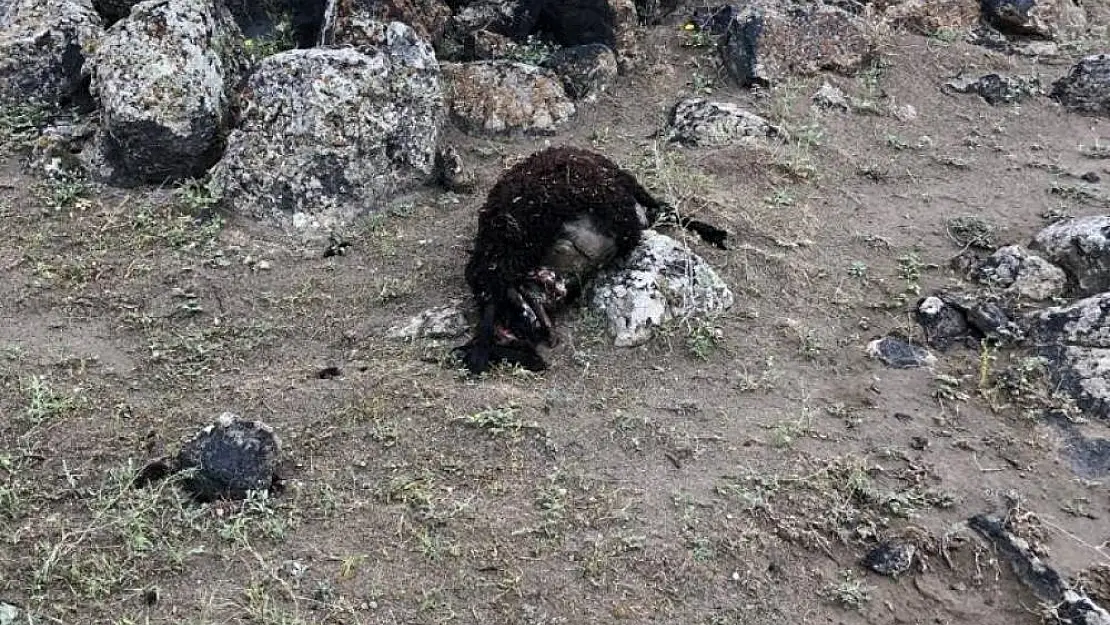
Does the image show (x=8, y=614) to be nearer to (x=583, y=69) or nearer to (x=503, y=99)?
(x=503, y=99)

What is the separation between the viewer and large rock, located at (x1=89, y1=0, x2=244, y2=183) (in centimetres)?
557

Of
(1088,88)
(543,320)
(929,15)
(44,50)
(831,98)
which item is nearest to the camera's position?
(543,320)

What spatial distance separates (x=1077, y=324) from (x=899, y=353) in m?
0.90

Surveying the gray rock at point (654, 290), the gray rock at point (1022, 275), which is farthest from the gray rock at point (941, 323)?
the gray rock at point (654, 290)

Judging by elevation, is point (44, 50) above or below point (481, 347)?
above

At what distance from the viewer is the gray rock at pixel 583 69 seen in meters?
6.98

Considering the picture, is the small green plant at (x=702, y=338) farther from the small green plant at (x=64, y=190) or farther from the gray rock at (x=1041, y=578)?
the small green plant at (x=64, y=190)

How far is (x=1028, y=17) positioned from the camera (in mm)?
8234

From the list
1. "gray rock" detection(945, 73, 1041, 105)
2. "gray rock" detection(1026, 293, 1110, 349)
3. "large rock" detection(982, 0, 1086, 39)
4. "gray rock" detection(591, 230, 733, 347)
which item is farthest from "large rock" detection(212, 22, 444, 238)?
"large rock" detection(982, 0, 1086, 39)

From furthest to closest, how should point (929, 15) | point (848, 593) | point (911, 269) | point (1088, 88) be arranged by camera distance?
1. point (929, 15)
2. point (1088, 88)
3. point (911, 269)
4. point (848, 593)

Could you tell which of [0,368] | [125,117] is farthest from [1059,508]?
[125,117]

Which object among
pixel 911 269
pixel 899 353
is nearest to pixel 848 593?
pixel 899 353

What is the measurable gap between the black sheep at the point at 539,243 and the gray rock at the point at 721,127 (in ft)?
5.11

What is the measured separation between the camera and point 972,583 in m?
3.64
